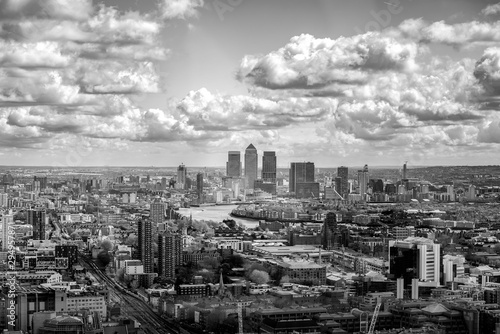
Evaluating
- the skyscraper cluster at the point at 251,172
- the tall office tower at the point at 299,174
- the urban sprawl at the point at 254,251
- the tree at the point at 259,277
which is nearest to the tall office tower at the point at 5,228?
the urban sprawl at the point at 254,251

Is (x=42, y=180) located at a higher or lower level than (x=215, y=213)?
higher

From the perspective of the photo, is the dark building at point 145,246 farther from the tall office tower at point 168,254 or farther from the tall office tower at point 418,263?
the tall office tower at point 418,263

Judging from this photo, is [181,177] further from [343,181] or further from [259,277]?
[259,277]

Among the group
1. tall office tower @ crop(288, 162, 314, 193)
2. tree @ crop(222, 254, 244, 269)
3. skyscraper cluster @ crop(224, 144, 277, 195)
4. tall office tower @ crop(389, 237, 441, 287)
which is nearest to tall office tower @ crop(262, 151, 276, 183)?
skyscraper cluster @ crop(224, 144, 277, 195)

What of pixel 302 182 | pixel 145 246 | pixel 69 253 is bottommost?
pixel 69 253

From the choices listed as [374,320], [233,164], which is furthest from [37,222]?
[233,164]

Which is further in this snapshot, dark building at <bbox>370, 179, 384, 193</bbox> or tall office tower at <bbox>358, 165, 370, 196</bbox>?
dark building at <bbox>370, 179, 384, 193</bbox>

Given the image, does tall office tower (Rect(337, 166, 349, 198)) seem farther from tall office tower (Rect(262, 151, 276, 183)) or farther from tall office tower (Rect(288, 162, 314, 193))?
tall office tower (Rect(262, 151, 276, 183))
